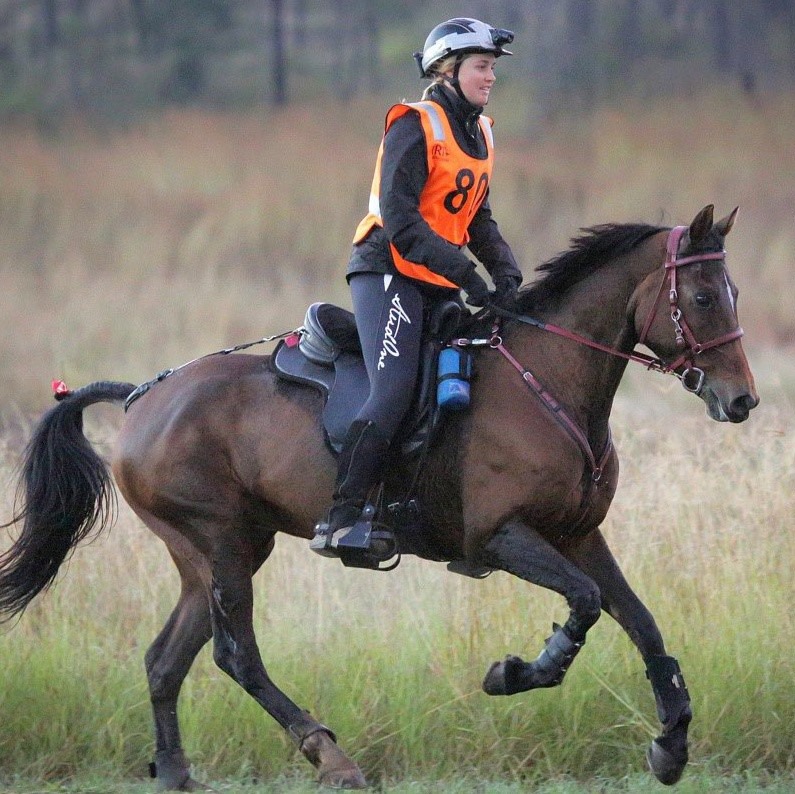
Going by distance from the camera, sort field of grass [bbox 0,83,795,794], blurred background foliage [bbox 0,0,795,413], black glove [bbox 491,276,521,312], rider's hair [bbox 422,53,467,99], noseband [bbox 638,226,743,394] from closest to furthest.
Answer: noseband [bbox 638,226,743,394], rider's hair [bbox 422,53,467,99], black glove [bbox 491,276,521,312], field of grass [bbox 0,83,795,794], blurred background foliage [bbox 0,0,795,413]

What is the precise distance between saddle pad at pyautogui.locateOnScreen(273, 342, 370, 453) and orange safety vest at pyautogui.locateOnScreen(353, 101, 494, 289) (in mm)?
473

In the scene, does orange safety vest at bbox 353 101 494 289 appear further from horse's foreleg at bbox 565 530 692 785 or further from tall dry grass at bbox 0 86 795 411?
tall dry grass at bbox 0 86 795 411

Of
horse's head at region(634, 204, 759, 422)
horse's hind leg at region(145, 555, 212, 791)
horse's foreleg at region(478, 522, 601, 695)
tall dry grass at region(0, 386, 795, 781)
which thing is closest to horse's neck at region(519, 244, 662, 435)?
horse's head at region(634, 204, 759, 422)

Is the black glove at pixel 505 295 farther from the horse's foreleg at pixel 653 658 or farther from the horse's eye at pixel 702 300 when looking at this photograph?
the horse's foreleg at pixel 653 658

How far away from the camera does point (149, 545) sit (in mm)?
7816

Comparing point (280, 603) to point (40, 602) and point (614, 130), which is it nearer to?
point (40, 602)

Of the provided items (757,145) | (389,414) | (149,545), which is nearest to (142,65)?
(757,145)

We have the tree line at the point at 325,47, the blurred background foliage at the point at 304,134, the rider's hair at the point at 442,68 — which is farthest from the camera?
the tree line at the point at 325,47

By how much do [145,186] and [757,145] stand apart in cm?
1096

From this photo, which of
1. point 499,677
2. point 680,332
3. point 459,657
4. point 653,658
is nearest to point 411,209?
point 680,332

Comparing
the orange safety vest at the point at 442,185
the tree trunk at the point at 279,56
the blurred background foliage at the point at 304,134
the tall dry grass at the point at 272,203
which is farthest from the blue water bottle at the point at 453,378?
the tree trunk at the point at 279,56

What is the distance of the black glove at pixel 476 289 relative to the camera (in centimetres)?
546

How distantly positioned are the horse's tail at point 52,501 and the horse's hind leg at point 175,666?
0.56 metres

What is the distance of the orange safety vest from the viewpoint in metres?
5.52
